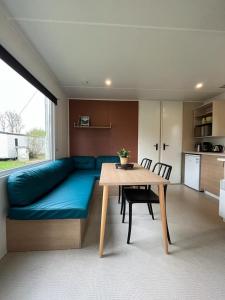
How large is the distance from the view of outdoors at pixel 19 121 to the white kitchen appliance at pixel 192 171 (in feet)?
11.6

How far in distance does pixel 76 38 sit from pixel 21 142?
1.56m

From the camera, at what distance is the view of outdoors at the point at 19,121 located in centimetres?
181

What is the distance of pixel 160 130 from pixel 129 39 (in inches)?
121

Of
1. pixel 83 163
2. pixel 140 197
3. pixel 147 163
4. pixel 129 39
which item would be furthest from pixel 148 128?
pixel 140 197

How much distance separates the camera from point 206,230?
216 centimetres

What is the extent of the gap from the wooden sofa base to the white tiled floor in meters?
Answer: 0.07

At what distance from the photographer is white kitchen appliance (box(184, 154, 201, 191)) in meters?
4.02

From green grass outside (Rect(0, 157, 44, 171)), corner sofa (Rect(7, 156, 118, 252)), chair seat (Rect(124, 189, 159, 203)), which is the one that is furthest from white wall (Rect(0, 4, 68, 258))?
chair seat (Rect(124, 189, 159, 203))

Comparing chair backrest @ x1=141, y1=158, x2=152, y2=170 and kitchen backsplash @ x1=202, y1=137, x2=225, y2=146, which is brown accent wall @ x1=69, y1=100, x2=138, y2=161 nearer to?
chair backrest @ x1=141, y1=158, x2=152, y2=170

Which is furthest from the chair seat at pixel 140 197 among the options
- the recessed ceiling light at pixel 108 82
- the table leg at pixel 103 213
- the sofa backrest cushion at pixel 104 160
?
the recessed ceiling light at pixel 108 82

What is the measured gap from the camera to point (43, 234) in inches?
68.1

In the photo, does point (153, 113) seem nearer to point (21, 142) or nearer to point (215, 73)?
point (215, 73)

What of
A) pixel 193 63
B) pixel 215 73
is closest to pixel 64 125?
pixel 193 63

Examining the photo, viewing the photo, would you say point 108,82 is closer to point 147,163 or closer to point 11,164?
point 147,163
